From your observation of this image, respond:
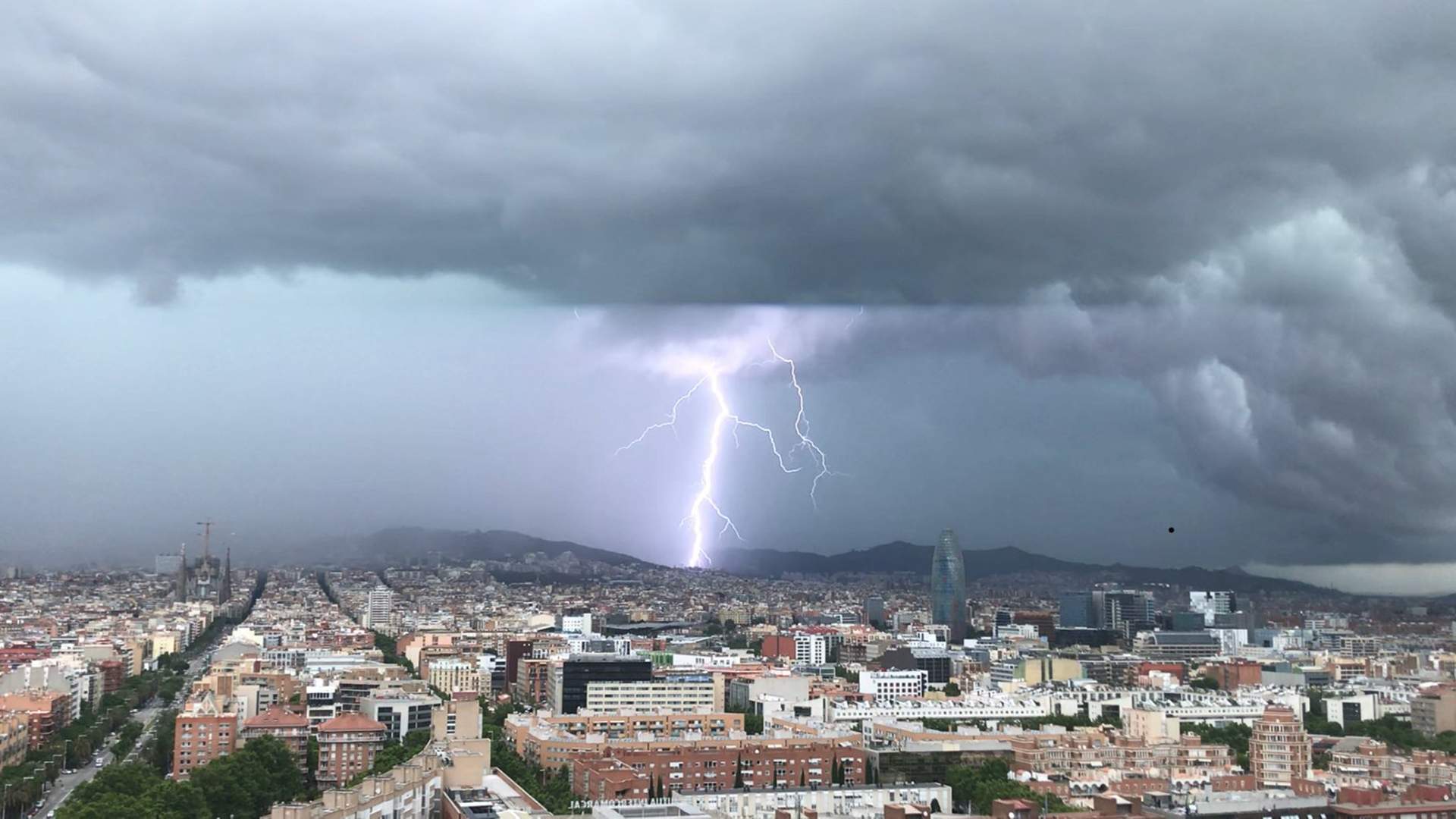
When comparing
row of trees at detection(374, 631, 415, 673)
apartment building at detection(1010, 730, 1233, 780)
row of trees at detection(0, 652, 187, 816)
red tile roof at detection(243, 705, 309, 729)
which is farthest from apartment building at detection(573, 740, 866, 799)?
row of trees at detection(374, 631, 415, 673)

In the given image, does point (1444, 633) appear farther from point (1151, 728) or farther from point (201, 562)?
point (201, 562)

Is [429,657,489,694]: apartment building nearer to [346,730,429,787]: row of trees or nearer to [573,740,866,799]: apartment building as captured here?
[346,730,429,787]: row of trees

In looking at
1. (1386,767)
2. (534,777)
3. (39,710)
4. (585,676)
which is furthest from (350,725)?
(1386,767)

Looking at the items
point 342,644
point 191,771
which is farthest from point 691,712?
point 342,644

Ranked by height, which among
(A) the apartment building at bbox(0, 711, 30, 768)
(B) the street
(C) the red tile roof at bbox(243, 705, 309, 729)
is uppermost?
(C) the red tile roof at bbox(243, 705, 309, 729)

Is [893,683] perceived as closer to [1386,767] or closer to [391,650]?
[391,650]

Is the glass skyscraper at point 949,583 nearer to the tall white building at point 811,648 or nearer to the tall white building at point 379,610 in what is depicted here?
the tall white building at point 811,648

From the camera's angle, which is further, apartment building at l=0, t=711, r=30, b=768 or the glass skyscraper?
the glass skyscraper
